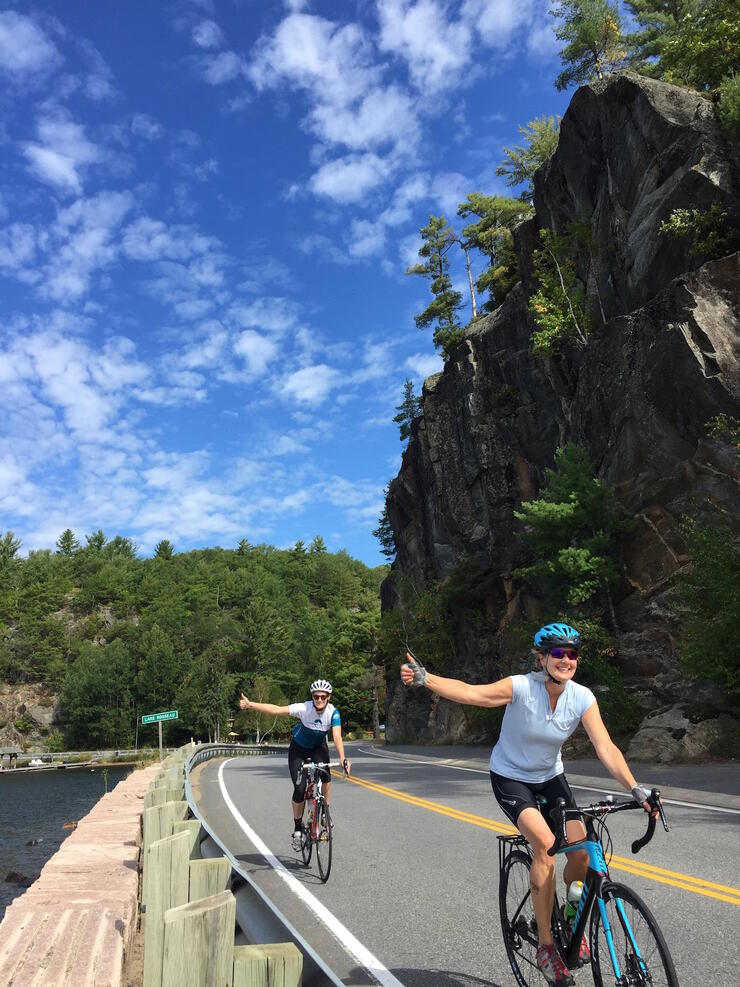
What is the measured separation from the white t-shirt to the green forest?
65455 millimetres

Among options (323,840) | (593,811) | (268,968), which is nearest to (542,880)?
(593,811)

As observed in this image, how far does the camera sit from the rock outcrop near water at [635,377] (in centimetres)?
2228

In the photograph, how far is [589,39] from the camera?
3750 cm

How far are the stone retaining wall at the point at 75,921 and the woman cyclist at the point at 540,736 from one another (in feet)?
7.35

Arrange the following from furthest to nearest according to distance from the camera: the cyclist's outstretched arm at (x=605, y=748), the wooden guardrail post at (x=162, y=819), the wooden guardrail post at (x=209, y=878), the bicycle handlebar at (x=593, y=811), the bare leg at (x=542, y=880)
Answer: the wooden guardrail post at (x=162, y=819)
the cyclist's outstretched arm at (x=605, y=748)
the bare leg at (x=542, y=880)
the bicycle handlebar at (x=593, y=811)
the wooden guardrail post at (x=209, y=878)

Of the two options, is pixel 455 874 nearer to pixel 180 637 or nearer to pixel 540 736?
pixel 540 736

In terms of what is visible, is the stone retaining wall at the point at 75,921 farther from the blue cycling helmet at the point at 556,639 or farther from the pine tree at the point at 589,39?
the pine tree at the point at 589,39

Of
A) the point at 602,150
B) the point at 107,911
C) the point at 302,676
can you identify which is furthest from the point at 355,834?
the point at 302,676

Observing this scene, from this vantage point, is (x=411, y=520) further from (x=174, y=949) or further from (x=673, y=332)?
(x=174, y=949)

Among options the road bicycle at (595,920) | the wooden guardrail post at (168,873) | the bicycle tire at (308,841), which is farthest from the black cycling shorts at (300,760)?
the wooden guardrail post at (168,873)

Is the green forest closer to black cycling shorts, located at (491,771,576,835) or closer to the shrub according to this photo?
the shrub

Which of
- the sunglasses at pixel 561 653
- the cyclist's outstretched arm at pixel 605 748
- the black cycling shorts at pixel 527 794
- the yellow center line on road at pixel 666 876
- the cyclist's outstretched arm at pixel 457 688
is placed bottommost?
the yellow center line on road at pixel 666 876

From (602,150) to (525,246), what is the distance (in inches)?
295

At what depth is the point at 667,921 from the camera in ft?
17.2
